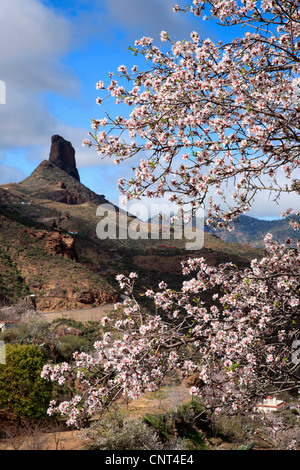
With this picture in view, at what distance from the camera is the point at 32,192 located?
11450cm

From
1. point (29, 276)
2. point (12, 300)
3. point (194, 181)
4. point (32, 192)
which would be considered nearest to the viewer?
point (194, 181)

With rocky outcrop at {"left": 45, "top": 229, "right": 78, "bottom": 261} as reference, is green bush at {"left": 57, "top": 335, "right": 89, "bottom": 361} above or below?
below

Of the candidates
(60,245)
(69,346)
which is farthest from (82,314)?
(60,245)

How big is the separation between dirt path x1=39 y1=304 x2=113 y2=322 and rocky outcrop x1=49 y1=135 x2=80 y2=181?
11756 centimetres

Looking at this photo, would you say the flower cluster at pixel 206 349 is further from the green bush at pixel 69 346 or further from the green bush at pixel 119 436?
the green bush at pixel 69 346

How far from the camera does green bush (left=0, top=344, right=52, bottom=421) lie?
12.1 meters

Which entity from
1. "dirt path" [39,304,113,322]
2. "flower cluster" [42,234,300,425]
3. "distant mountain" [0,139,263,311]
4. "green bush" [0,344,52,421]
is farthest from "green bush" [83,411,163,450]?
"distant mountain" [0,139,263,311]

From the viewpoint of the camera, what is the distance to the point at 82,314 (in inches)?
1446

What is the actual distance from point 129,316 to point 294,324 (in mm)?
2629

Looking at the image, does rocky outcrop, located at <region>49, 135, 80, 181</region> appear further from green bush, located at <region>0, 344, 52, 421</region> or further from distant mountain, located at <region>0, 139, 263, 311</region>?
green bush, located at <region>0, 344, 52, 421</region>

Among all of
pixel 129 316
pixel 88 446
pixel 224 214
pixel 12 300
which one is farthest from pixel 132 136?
pixel 12 300

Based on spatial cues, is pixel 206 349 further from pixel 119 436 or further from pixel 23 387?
pixel 23 387

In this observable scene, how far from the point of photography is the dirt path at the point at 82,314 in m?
35.4

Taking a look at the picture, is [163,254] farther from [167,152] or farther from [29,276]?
[167,152]
